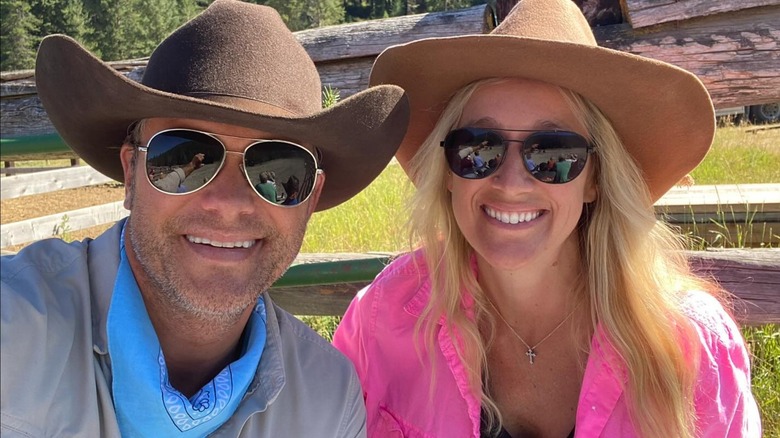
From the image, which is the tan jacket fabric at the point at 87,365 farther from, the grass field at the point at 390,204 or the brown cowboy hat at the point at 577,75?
the grass field at the point at 390,204

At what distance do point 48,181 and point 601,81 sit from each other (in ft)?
25.4

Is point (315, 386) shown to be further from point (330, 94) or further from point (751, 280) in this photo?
point (751, 280)

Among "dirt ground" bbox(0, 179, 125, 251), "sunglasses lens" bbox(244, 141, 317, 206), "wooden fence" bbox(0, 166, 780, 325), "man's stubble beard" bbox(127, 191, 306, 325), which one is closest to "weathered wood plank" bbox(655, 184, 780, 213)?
"wooden fence" bbox(0, 166, 780, 325)

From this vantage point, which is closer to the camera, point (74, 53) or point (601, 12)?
point (74, 53)

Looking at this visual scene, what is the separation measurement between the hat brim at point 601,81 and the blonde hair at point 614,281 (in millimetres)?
71

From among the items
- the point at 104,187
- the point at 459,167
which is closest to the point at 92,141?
the point at 459,167

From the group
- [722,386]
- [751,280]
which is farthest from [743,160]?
[722,386]

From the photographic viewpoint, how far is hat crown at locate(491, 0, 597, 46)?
6.93 ft

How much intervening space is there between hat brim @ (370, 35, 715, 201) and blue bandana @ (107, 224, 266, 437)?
1.10m

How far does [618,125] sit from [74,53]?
1.63 metres

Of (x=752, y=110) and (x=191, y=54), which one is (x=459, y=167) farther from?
(x=752, y=110)

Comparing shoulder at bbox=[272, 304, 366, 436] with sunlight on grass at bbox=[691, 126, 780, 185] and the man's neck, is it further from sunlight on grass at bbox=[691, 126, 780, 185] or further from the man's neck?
sunlight on grass at bbox=[691, 126, 780, 185]

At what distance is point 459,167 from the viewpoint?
2.20 metres

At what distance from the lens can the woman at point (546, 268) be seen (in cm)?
212
